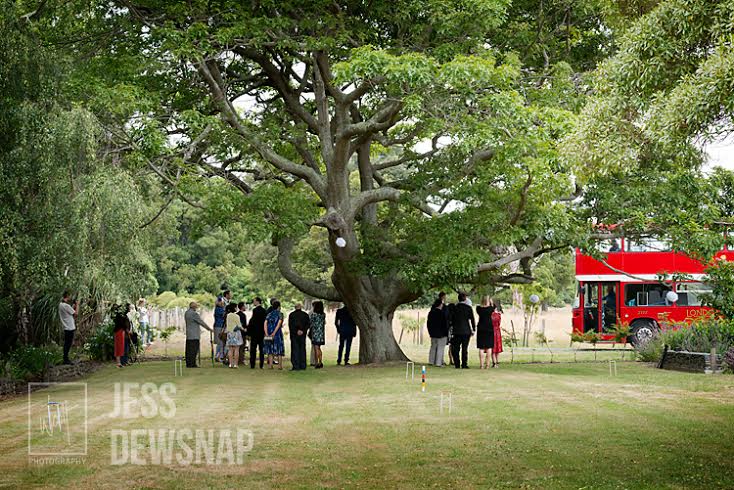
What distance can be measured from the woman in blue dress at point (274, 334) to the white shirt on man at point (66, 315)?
4549mm

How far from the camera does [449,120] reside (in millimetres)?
20016

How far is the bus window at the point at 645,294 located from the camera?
34031mm

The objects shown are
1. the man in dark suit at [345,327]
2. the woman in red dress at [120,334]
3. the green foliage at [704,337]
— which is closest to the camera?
the green foliage at [704,337]

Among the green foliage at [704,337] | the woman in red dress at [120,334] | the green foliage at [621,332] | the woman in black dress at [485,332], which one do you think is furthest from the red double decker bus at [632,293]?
the woman in red dress at [120,334]

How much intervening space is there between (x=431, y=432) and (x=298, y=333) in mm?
10364

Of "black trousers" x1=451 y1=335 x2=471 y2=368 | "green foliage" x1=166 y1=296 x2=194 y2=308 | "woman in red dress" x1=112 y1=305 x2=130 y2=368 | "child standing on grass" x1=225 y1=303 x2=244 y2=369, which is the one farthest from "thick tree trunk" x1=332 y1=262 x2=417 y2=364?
"green foliage" x1=166 y1=296 x2=194 y2=308

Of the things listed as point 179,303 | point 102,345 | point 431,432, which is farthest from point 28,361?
point 179,303

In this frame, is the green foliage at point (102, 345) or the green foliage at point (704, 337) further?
the green foliage at point (102, 345)

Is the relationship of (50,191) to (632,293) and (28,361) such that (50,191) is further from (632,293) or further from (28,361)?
(632,293)

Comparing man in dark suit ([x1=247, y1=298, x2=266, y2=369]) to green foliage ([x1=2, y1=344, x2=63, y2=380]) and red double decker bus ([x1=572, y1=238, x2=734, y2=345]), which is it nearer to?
green foliage ([x1=2, y1=344, x2=63, y2=380])

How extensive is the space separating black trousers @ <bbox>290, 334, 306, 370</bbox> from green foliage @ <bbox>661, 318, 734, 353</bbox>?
9.07 metres

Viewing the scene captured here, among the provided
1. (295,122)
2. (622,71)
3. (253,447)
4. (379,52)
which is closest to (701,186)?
(379,52)

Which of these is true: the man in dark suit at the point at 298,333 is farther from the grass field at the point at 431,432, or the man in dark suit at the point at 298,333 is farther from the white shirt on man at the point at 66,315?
the white shirt on man at the point at 66,315

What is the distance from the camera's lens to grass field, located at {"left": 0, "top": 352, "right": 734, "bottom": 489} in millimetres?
9586
